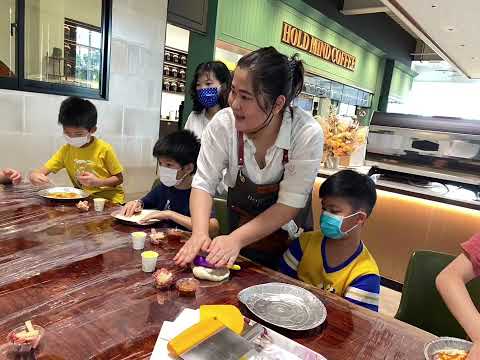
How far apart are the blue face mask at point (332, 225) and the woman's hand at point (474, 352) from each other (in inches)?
22.2

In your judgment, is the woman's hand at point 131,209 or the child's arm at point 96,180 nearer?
the woman's hand at point 131,209

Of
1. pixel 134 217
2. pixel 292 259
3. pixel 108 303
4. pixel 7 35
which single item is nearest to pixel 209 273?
pixel 108 303

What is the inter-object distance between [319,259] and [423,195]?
5.29 ft

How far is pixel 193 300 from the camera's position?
3.26 feet

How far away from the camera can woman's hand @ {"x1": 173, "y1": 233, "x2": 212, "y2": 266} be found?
3.85ft

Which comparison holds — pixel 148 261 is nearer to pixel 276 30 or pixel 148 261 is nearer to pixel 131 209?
pixel 131 209

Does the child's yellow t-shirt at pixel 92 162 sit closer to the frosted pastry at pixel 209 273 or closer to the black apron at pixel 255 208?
the black apron at pixel 255 208

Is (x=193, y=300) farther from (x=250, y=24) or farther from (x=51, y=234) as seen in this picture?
(x=250, y=24)

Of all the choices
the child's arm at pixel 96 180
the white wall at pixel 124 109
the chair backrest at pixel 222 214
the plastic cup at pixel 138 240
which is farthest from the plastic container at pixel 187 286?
the white wall at pixel 124 109

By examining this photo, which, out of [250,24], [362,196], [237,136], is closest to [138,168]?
[250,24]

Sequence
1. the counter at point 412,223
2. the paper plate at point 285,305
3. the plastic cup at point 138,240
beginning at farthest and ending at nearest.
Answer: the counter at point 412,223 < the plastic cup at point 138,240 < the paper plate at point 285,305

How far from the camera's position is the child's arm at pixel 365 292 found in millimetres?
1223

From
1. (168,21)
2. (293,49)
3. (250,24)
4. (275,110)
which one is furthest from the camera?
(293,49)

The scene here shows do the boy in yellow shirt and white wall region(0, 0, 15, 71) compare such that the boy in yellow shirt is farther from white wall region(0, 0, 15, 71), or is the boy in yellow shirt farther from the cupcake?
the cupcake
